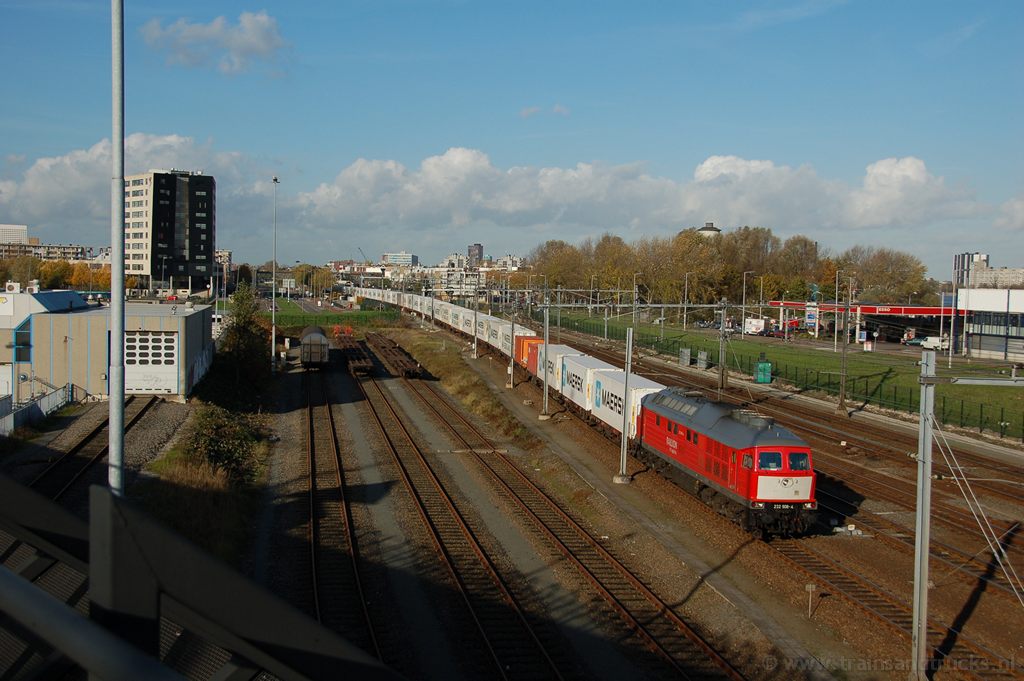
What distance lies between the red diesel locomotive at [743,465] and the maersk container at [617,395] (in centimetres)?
360

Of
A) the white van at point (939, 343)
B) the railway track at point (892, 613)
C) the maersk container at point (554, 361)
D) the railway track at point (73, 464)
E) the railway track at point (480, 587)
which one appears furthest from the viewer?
the white van at point (939, 343)

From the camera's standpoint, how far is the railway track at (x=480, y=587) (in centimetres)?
1259

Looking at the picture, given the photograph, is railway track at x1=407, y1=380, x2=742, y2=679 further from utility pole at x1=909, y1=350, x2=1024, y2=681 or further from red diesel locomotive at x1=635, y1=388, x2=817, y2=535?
red diesel locomotive at x1=635, y1=388, x2=817, y2=535

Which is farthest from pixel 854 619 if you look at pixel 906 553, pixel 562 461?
pixel 562 461

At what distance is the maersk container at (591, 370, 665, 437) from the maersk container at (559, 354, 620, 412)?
27.3 inches

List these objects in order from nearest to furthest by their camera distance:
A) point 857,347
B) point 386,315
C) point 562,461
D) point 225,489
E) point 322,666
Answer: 1. point 322,666
2. point 225,489
3. point 562,461
4. point 857,347
5. point 386,315

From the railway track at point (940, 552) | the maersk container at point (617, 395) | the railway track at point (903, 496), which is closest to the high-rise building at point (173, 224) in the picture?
the maersk container at point (617, 395)

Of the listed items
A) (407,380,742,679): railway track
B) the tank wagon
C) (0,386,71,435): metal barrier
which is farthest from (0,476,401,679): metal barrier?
the tank wagon

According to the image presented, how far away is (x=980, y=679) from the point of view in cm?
1264

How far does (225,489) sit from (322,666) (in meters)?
19.8

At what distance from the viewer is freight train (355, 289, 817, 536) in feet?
61.6

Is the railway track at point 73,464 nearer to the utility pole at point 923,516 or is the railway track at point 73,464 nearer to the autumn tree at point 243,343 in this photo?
the autumn tree at point 243,343

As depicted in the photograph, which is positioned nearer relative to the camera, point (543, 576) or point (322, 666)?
point (322, 666)

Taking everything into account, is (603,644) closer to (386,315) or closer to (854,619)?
(854,619)
